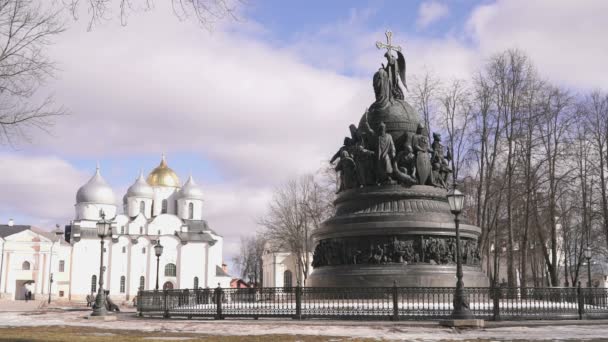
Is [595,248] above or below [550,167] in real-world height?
below

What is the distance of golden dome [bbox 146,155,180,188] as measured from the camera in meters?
98.6

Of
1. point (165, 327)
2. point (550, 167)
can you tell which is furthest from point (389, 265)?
point (550, 167)

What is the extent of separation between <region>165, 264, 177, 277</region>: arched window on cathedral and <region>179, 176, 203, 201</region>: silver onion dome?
12.2m

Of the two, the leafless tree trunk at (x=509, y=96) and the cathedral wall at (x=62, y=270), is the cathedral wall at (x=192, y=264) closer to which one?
the cathedral wall at (x=62, y=270)

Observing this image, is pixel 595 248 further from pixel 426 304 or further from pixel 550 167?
pixel 426 304

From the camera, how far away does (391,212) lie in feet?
74.9

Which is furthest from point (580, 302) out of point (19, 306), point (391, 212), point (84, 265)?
point (84, 265)

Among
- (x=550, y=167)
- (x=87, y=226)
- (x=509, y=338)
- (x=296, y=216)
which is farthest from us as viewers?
(x=87, y=226)

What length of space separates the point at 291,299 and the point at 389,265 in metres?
4.08

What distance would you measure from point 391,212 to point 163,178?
7943cm

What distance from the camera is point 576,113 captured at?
36.0m

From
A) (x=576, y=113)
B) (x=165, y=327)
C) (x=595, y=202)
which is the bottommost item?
(x=165, y=327)

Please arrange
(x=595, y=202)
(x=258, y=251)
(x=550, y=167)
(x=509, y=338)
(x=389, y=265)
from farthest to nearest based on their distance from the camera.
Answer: (x=258, y=251) < (x=595, y=202) < (x=550, y=167) < (x=389, y=265) < (x=509, y=338)

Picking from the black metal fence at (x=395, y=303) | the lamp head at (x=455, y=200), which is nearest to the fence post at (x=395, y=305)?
the black metal fence at (x=395, y=303)
